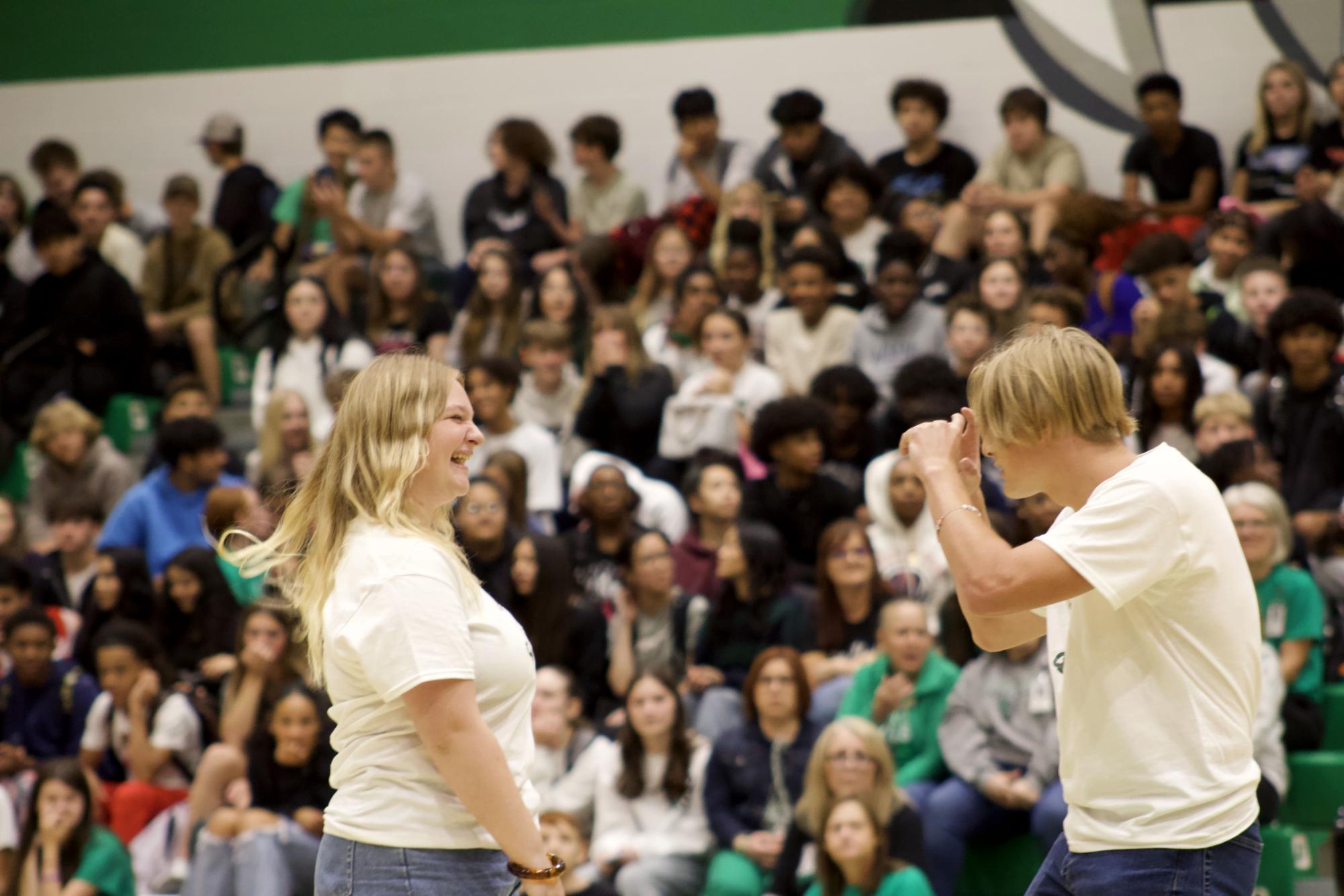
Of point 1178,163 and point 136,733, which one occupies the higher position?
point 1178,163

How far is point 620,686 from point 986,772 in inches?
60.1

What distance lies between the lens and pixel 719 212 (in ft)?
30.5

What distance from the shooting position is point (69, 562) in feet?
25.6

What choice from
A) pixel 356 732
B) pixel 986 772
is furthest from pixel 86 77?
pixel 356 732

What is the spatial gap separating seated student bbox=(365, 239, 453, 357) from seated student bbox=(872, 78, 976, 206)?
2.61m

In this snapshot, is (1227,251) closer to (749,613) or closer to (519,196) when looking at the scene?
(749,613)

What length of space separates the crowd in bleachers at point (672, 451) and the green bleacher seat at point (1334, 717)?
0.08 metres

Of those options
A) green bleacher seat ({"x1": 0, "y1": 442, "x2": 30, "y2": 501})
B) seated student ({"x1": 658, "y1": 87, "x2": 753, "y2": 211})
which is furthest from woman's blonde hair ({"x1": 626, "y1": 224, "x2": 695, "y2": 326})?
green bleacher seat ({"x1": 0, "y1": 442, "x2": 30, "y2": 501})

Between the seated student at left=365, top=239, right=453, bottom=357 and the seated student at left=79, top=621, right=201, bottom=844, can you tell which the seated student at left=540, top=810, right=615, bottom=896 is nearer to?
the seated student at left=79, top=621, right=201, bottom=844

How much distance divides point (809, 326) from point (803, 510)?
1.55 m

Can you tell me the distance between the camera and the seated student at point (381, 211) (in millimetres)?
9883

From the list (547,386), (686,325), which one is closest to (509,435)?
(547,386)

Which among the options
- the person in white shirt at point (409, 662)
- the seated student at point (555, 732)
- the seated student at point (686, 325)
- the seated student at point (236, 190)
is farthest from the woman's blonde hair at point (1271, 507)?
the seated student at point (236, 190)

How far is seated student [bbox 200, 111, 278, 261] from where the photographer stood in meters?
10.7
